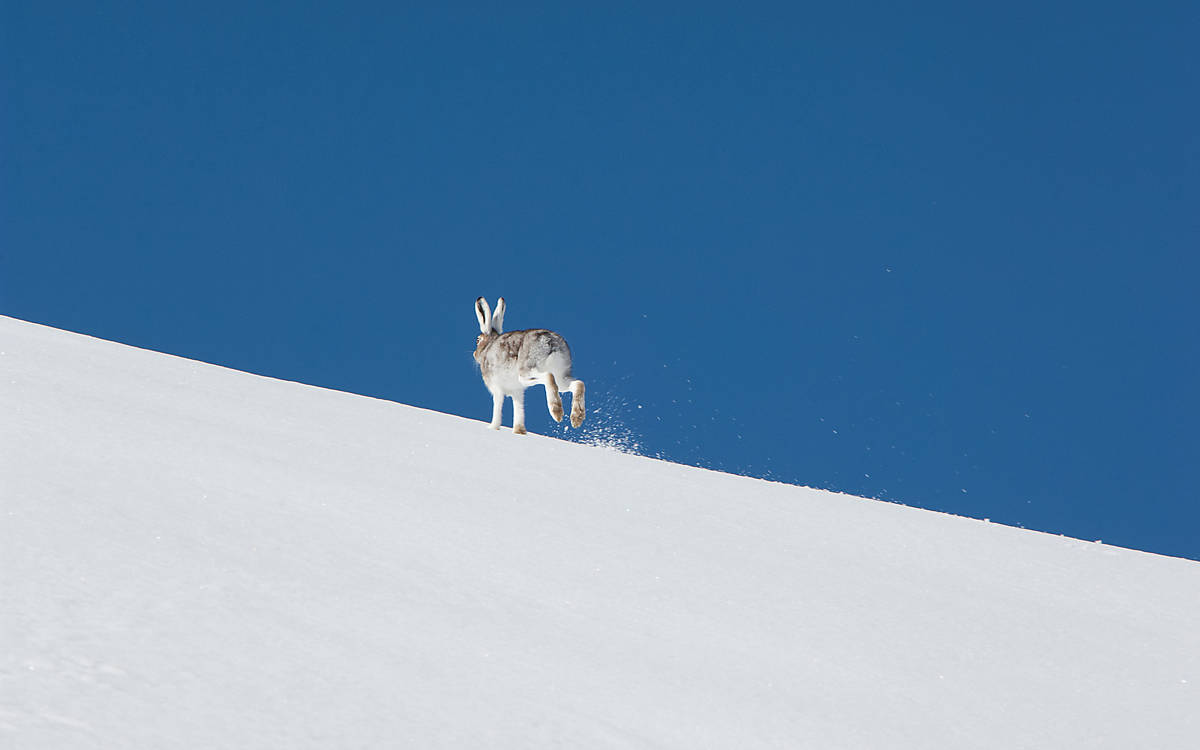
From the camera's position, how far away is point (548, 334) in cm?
920

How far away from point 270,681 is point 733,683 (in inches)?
56.7

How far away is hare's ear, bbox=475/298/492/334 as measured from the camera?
10.4 metres

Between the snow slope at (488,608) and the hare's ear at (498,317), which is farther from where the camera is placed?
the hare's ear at (498,317)

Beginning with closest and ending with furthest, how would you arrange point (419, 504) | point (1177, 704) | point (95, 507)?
point (95, 507) → point (1177, 704) → point (419, 504)

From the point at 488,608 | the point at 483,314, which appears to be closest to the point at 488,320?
the point at 483,314

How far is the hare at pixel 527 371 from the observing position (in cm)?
896

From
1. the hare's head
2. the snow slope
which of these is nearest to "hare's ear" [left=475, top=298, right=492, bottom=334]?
the hare's head

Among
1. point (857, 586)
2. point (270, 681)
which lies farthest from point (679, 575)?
point (270, 681)

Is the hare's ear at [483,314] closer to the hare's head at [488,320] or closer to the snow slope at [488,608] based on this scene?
the hare's head at [488,320]

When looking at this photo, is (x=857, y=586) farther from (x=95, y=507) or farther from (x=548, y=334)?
(x=548, y=334)

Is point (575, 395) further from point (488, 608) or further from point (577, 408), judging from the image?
point (488, 608)

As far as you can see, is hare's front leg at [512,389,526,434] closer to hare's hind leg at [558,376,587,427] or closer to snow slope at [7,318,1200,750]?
hare's hind leg at [558,376,587,427]

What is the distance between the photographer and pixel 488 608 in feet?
11.6

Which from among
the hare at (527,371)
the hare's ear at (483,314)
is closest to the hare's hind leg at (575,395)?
the hare at (527,371)
